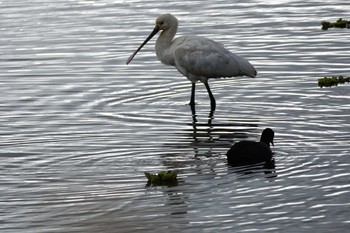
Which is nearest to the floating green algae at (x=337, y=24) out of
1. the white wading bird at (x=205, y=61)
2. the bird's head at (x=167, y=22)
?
the bird's head at (x=167, y=22)

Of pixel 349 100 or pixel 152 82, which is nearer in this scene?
pixel 349 100

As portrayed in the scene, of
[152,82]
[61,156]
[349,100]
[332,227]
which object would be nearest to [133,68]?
[152,82]

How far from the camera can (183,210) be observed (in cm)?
1273

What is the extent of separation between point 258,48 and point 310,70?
6.82 feet

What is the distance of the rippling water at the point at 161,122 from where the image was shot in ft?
41.7

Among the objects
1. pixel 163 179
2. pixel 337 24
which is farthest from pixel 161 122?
pixel 337 24

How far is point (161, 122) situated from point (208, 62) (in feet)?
7.34

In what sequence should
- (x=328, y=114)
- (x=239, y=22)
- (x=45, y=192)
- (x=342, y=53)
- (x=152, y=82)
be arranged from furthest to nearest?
(x=239, y=22)
(x=342, y=53)
(x=152, y=82)
(x=328, y=114)
(x=45, y=192)

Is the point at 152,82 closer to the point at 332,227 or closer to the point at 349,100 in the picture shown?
the point at 349,100

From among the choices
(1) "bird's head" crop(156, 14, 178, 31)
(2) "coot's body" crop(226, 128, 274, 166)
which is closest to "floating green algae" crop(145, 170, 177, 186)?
(2) "coot's body" crop(226, 128, 274, 166)

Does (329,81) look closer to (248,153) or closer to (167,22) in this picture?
(167,22)

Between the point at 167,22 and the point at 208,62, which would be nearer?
the point at 208,62

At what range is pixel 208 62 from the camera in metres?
19.8

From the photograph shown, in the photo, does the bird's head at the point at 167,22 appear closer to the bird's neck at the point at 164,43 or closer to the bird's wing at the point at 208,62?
the bird's neck at the point at 164,43
